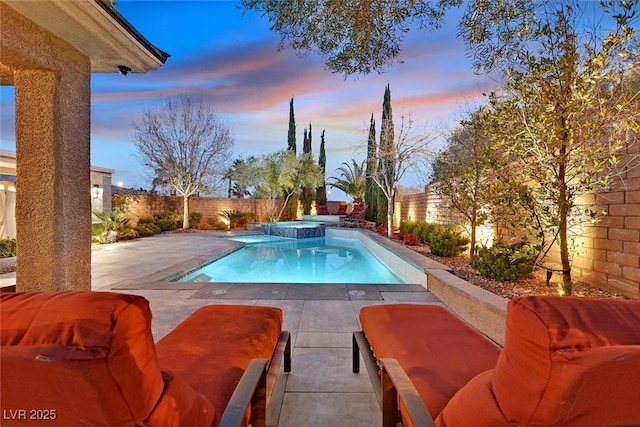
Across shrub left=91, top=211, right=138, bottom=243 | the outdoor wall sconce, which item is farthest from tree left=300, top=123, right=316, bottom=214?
the outdoor wall sconce

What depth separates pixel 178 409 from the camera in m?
0.98

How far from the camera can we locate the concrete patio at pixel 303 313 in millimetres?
2092

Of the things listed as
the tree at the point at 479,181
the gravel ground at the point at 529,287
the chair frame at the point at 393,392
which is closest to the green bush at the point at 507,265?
the gravel ground at the point at 529,287

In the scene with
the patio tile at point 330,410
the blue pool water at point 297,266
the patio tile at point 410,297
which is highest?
the patio tile at point 410,297

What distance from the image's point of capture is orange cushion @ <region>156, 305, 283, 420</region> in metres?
1.51

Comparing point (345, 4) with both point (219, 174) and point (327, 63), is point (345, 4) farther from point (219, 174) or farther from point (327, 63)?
point (219, 174)

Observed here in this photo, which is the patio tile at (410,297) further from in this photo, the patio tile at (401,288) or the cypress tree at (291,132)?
the cypress tree at (291,132)

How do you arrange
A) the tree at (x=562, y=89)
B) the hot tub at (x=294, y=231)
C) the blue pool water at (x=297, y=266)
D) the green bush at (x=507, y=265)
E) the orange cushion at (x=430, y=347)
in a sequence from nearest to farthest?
the orange cushion at (x=430, y=347) → the tree at (x=562, y=89) → the green bush at (x=507, y=265) → the blue pool water at (x=297, y=266) → the hot tub at (x=294, y=231)

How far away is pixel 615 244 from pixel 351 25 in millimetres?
3862

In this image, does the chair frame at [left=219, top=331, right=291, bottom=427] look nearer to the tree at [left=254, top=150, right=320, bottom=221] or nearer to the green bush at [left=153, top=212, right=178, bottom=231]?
the green bush at [left=153, top=212, right=178, bottom=231]

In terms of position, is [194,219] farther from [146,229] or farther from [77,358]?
[77,358]

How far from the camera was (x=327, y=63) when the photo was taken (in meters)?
4.07

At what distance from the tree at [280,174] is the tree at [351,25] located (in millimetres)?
12956

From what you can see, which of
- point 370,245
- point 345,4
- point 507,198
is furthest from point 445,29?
point 370,245
